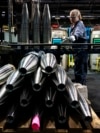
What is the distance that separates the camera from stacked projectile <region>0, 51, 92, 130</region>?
1879mm

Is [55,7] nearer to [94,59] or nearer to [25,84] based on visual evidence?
[94,59]

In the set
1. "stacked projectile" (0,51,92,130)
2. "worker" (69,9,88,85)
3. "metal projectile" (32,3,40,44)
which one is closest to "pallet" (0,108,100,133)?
"stacked projectile" (0,51,92,130)

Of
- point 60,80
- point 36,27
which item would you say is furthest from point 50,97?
point 36,27

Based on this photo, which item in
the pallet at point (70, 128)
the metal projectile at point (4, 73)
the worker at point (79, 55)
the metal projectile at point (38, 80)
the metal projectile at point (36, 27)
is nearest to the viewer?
the pallet at point (70, 128)

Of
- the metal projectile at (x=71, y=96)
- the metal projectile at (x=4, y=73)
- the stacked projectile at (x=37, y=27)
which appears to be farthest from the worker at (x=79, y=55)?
the metal projectile at (x=71, y=96)

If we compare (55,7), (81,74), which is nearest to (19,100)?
(81,74)

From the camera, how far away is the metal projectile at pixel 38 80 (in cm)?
192

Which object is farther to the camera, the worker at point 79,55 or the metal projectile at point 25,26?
the worker at point 79,55

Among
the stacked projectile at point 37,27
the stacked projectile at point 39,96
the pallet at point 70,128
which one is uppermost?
the stacked projectile at point 37,27

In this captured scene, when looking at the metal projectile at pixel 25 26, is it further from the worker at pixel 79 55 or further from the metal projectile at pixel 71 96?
the metal projectile at pixel 71 96

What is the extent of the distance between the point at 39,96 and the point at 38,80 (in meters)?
0.17

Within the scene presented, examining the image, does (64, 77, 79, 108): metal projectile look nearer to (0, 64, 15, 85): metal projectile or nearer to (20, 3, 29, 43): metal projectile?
(0, 64, 15, 85): metal projectile

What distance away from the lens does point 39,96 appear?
81.3 inches

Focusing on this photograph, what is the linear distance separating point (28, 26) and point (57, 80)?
1.81 meters
